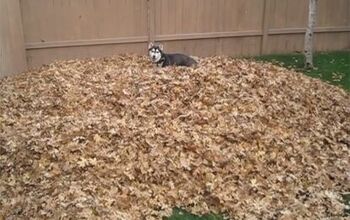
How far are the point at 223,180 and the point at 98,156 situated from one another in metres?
1.23

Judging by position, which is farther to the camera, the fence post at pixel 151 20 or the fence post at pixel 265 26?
the fence post at pixel 265 26

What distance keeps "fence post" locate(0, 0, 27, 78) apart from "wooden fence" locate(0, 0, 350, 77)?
115 millimetres

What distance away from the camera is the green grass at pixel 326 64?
7.22 m

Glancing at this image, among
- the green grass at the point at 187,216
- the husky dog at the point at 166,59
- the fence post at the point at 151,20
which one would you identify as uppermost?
the fence post at the point at 151,20

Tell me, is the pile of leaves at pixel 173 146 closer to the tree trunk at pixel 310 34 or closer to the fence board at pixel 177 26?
the tree trunk at pixel 310 34

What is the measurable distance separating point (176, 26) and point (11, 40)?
296 cm

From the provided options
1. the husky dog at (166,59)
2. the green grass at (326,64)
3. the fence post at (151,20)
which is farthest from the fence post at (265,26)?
the husky dog at (166,59)

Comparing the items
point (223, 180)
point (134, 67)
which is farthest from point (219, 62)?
point (223, 180)

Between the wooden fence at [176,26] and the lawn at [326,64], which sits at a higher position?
the wooden fence at [176,26]

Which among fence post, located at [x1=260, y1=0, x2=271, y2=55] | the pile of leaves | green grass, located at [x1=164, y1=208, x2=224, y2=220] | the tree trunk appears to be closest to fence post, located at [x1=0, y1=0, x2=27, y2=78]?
the pile of leaves

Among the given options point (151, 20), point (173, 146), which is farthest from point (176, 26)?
point (173, 146)

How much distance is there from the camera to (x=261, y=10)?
28.1 feet

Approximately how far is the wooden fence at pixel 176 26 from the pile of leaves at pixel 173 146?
1798 millimetres

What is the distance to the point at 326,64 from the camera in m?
8.05
